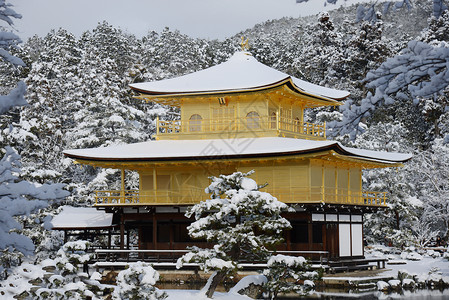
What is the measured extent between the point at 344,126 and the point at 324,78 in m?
55.7

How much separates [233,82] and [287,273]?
1489 centimetres

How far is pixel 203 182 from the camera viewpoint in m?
33.2

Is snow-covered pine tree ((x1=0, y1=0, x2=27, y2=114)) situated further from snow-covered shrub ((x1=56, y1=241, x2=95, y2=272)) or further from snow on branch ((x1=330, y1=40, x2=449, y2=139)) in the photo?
snow-covered shrub ((x1=56, y1=241, x2=95, y2=272))

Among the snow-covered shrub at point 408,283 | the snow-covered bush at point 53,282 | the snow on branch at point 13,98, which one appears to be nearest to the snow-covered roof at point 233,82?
the snow-covered shrub at point 408,283

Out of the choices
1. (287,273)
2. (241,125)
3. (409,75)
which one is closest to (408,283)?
(287,273)

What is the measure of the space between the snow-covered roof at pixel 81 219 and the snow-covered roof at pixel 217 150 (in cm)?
312

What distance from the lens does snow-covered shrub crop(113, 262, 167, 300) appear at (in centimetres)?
1972

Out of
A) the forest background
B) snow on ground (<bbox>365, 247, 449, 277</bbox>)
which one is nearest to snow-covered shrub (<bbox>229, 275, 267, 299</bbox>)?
the forest background

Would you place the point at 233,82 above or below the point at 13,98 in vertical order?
above

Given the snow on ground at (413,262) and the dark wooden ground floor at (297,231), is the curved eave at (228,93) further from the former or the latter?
the snow on ground at (413,262)

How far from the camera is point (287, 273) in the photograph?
22.6 m

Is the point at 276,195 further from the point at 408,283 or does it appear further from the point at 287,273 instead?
the point at 287,273

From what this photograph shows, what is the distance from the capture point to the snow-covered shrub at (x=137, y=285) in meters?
19.7

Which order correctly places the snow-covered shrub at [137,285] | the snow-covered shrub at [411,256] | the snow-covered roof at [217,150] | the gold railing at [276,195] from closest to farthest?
the snow-covered shrub at [137,285] → the snow-covered roof at [217,150] → the gold railing at [276,195] → the snow-covered shrub at [411,256]
